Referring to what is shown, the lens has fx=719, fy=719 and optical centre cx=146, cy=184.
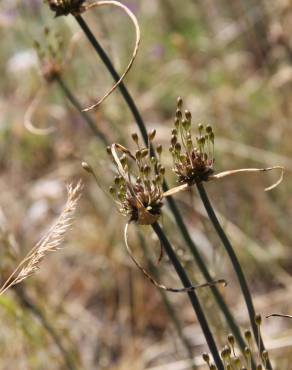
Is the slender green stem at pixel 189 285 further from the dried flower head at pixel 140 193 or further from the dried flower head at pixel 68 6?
the dried flower head at pixel 68 6

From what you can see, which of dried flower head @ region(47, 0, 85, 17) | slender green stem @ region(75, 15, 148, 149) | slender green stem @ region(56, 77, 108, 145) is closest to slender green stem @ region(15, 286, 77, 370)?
slender green stem @ region(56, 77, 108, 145)

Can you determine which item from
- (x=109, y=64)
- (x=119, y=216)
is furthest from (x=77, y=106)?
(x=119, y=216)

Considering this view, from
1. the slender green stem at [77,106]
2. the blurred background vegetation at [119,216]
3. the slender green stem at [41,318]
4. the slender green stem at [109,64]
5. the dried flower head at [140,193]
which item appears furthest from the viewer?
the blurred background vegetation at [119,216]

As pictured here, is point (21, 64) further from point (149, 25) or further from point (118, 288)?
point (149, 25)

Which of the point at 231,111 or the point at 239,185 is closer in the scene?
the point at 239,185

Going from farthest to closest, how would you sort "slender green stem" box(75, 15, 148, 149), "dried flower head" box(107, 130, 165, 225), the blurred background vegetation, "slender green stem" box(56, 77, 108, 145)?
the blurred background vegetation
"slender green stem" box(56, 77, 108, 145)
"slender green stem" box(75, 15, 148, 149)
"dried flower head" box(107, 130, 165, 225)

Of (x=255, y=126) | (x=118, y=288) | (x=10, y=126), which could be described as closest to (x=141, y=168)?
(x=118, y=288)

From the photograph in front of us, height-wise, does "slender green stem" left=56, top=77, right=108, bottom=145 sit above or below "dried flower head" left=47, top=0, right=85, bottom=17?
above

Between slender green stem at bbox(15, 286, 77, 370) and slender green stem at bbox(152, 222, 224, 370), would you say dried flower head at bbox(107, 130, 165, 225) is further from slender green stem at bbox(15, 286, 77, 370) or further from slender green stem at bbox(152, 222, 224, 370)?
slender green stem at bbox(15, 286, 77, 370)

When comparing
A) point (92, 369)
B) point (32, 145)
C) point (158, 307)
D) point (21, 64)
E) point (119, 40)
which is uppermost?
point (119, 40)

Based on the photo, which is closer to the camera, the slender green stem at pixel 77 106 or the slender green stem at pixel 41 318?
the slender green stem at pixel 77 106

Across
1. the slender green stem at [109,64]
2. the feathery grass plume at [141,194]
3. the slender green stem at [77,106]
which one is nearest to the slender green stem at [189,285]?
the feathery grass plume at [141,194]
